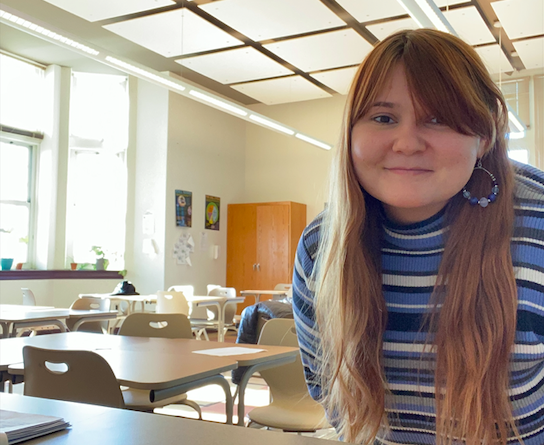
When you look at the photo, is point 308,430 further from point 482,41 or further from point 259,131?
point 259,131

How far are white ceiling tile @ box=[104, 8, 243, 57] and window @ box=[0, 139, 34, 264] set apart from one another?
8.94 feet

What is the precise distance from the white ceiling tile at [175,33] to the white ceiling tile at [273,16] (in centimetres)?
28

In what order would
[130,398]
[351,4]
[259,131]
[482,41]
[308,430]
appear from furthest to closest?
[259,131] → [482,41] → [351,4] → [130,398] → [308,430]

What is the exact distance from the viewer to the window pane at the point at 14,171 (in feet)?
27.7

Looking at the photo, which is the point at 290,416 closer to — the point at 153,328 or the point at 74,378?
the point at 74,378

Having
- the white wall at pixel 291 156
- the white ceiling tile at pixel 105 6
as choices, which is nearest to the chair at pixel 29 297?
the white ceiling tile at pixel 105 6

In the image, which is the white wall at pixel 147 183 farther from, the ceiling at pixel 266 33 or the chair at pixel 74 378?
the chair at pixel 74 378

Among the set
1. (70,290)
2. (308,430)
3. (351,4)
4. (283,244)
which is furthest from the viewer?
(283,244)

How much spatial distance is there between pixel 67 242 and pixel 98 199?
0.88m

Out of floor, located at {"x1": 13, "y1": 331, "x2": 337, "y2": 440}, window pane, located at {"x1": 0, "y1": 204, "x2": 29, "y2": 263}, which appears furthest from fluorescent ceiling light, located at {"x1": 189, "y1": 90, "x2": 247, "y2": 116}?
window pane, located at {"x1": 0, "y1": 204, "x2": 29, "y2": 263}

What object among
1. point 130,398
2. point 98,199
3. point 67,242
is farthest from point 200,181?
point 130,398

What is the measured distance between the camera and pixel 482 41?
738cm

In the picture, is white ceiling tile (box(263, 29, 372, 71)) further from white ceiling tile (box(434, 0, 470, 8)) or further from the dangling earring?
the dangling earring

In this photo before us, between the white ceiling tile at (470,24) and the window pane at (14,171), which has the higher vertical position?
the white ceiling tile at (470,24)
